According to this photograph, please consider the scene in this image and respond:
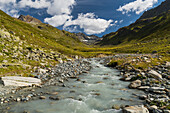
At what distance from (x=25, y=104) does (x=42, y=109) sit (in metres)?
2.66

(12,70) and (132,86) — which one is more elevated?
(12,70)

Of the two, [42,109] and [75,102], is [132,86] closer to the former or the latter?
[75,102]

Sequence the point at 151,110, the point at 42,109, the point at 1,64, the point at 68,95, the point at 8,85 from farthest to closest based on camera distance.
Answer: the point at 1,64
the point at 8,85
the point at 68,95
the point at 42,109
the point at 151,110

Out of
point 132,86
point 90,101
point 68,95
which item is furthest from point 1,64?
point 132,86

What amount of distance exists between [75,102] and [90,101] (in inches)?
79.3

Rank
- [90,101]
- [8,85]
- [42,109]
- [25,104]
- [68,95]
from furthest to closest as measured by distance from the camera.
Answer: [8,85] → [68,95] → [90,101] → [25,104] → [42,109]

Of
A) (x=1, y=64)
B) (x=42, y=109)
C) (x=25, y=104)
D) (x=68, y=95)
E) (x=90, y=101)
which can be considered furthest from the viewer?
(x=1, y=64)

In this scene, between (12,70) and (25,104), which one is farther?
(12,70)

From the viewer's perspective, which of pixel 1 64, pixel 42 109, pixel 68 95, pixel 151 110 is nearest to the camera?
pixel 151 110

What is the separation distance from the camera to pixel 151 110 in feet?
35.1

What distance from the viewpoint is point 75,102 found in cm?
1382

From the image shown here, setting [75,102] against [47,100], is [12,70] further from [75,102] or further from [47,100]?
[75,102]

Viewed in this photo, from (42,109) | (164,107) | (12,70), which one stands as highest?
(12,70)

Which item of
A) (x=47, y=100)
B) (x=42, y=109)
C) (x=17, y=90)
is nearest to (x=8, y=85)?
(x=17, y=90)
